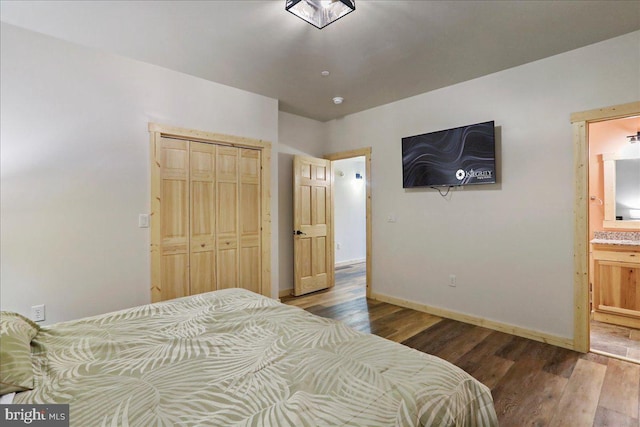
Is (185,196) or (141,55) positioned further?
(185,196)

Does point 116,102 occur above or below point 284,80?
below

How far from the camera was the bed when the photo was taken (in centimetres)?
94

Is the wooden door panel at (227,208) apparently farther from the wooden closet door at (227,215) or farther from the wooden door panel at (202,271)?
the wooden door panel at (202,271)

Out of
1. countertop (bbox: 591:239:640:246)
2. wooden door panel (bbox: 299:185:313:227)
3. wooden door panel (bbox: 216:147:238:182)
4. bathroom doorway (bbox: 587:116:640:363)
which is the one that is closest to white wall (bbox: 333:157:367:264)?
wooden door panel (bbox: 299:185:313:227)

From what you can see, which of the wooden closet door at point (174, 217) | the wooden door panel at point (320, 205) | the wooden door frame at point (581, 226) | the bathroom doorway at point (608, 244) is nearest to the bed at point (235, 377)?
the wooden closet door at point (174, 217)

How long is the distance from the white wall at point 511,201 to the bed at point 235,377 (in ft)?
7.47

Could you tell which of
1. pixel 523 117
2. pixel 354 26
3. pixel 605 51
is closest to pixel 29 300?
pixel 354 26

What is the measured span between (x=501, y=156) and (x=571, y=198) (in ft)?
2.39

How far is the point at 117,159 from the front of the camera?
2.82 metres

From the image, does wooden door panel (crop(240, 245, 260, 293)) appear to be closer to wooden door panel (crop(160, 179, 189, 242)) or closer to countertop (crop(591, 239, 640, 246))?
wooden door panel (crop(160, 179, 189, 242))

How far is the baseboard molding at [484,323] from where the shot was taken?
9.30 feet

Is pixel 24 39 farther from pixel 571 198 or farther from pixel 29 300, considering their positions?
pixel 571 198

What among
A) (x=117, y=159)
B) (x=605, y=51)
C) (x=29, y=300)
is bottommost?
(x=29, y=300)

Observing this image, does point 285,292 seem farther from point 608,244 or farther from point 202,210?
point 608,244
